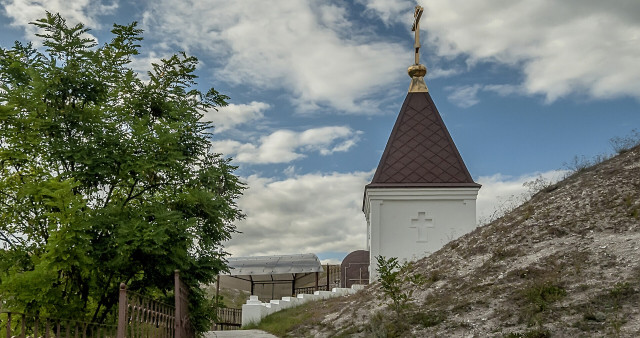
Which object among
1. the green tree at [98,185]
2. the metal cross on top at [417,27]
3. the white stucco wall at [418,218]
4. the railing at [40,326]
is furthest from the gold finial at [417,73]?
the railing at [40,326]

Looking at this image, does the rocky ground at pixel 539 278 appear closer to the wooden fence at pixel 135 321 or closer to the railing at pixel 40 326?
the wooden fence at pixel 135 321

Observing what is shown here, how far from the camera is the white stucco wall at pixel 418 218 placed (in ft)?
65.9

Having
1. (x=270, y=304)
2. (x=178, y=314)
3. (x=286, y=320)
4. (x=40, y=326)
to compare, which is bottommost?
(x=286, y=320)

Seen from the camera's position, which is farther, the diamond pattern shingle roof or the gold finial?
the gold finial

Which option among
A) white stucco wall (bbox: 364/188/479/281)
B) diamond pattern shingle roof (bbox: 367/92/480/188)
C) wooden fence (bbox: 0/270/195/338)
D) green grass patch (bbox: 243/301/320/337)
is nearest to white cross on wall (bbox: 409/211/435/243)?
white stucco wall (bbox: 364/188/479/281)

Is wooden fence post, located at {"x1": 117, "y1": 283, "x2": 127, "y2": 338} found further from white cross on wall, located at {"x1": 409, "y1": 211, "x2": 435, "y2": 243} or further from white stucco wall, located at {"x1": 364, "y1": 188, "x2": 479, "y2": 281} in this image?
white cross on wall, located at {"x1": 409, "y1": 211, "x2": 435, "y2": 243}

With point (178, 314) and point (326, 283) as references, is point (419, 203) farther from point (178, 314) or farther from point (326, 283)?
point (178, 314)

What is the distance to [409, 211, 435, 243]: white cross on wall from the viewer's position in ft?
66.1

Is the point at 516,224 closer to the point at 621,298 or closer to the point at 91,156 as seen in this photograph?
the point at 621,298

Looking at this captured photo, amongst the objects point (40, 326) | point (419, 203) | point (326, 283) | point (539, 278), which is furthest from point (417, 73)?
point (40, 326)

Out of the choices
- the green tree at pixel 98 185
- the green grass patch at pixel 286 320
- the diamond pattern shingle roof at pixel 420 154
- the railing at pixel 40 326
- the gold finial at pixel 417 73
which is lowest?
the green grass patch at pixel 286 320

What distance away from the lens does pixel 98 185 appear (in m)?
9.62

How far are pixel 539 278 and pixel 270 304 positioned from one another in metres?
9.70

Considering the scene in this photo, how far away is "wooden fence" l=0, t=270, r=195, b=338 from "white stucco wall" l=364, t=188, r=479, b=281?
1178cm
